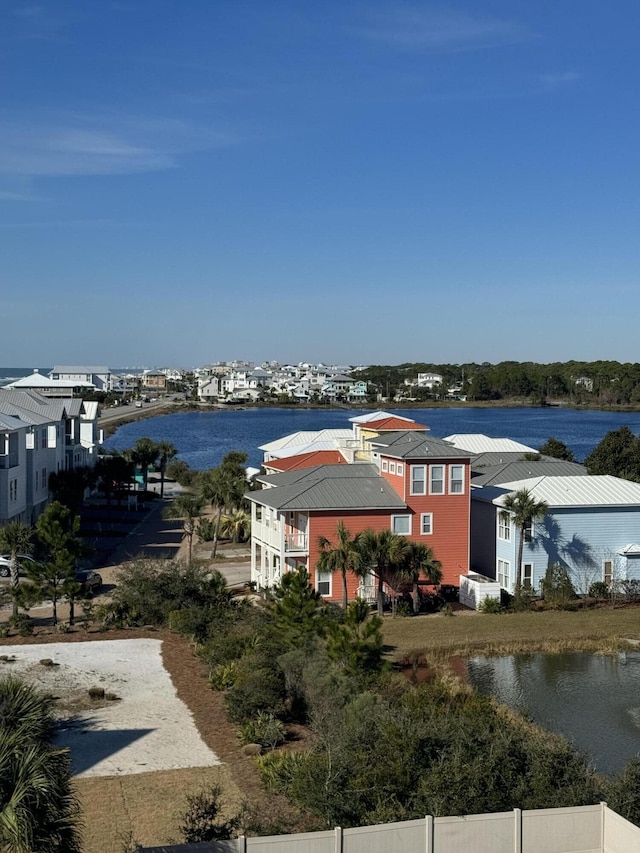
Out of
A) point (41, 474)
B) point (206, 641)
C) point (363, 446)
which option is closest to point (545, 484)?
point (363, 446)

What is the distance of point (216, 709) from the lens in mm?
19984

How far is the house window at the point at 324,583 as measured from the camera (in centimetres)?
3073

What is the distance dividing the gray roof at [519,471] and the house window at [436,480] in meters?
5.81

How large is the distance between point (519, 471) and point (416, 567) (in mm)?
10819

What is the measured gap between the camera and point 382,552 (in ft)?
97.3

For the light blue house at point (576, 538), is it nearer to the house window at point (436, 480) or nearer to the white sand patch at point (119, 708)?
the house window at point (436, 480)

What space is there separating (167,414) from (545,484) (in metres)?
150

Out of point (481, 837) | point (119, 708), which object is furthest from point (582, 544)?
point (481, 837)

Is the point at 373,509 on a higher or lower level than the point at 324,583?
higher

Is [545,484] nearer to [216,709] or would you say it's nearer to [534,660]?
[534,660]

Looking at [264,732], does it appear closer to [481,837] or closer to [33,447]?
[481,837]

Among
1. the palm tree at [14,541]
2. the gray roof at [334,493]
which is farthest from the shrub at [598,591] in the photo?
the palm tree at [14,541]

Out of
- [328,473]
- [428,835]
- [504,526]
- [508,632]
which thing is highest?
[328,473]

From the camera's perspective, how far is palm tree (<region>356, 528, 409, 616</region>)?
2950 centimetres
